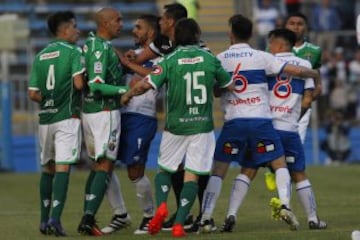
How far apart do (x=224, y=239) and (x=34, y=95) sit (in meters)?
2.84

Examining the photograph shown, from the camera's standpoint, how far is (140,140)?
1417 centimetres

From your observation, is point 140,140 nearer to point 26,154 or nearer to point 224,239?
point 224,239

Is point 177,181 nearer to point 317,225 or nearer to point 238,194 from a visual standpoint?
point 238,194

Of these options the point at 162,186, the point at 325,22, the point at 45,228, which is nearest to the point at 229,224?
the point at 162,186

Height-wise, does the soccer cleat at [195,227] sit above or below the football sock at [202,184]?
below

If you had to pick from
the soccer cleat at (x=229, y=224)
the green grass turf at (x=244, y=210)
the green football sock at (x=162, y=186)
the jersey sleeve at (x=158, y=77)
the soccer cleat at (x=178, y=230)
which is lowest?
the green grass turf at (x=244, y=210)

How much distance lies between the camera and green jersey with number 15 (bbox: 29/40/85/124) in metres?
13.9

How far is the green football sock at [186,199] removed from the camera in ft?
43.7

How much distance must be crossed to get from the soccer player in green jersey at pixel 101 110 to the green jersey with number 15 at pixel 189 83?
62cm

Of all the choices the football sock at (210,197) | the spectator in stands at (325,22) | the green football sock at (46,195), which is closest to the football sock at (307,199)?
the football sock at (210,197)

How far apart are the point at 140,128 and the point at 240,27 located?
5.28 feet

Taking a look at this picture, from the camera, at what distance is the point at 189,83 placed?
527 inches

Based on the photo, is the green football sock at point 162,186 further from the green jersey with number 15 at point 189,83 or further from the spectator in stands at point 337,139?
the spectator in stands at point 337,139

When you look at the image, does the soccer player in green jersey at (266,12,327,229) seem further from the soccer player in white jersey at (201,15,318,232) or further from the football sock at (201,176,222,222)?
the football sock at (201,176,222,222)
